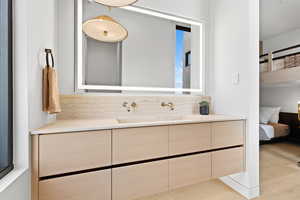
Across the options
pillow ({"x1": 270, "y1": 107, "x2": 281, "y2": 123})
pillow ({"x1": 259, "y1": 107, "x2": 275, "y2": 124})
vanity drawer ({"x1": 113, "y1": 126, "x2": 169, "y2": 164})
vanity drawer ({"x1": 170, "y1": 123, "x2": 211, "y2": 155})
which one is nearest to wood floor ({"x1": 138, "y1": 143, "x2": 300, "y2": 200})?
vanity drawer ({"x1": 170, "y1": 123, "x2": 211, "y2": 155})

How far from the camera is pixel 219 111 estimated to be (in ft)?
6.72

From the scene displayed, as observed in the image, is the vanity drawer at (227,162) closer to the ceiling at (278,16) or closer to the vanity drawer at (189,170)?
the vanity drawer at (189,170)

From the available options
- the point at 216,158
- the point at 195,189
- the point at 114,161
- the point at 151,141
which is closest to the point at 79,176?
the point at 114,161

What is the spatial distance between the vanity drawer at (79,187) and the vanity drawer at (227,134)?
102cm

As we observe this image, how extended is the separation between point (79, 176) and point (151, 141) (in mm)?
555

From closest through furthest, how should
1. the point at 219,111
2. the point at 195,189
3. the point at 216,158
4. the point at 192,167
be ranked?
1. the point at 192,167
2. the point at 216,158
3. the point at 195,189
4. the point at 219,111

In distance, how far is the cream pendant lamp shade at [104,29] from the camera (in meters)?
1.66

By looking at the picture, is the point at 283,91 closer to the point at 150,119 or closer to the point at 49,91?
the point at 150,119

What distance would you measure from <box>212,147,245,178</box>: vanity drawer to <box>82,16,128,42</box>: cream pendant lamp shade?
1.60 m

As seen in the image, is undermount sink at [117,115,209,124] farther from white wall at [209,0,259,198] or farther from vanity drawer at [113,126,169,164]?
white wall at [209,0,259,198]

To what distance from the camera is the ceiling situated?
305 cm

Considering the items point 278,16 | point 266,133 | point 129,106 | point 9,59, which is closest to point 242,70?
point 129,106

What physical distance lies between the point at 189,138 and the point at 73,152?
0.92 metres

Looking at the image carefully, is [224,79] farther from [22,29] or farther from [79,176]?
[22,29]
